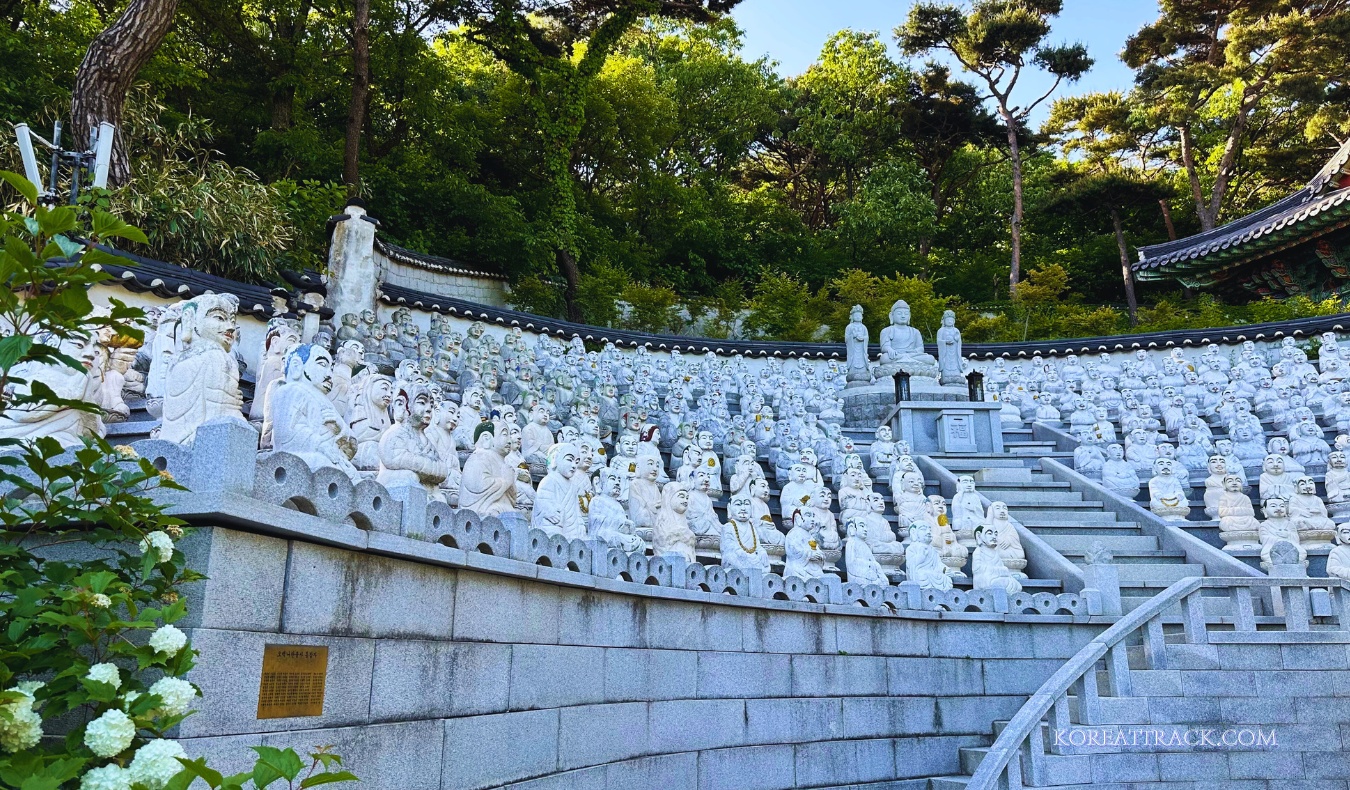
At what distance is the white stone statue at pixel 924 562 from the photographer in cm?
916

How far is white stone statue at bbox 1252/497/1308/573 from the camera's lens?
1044 centimetres

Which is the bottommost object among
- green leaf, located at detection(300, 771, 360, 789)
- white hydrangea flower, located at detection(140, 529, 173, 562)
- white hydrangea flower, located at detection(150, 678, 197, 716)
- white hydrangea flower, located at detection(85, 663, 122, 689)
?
green leaf, located at detection(300, 771, 360, 789)

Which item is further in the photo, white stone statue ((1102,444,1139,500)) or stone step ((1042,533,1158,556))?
white stone statue ((1102,444,1139,500))

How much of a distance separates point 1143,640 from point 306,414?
6.37 metres

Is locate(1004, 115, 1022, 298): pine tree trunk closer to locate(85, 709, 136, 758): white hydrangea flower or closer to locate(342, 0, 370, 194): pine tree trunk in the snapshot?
locate(342, 0, 370, 194): pine tree trunk

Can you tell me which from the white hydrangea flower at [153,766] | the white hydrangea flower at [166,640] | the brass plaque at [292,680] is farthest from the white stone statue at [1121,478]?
the white hydrangea flower at [153,766]

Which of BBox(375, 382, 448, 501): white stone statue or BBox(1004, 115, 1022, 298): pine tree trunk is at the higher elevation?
BBox(1004, 115, 1022, 298): pine tree trunk

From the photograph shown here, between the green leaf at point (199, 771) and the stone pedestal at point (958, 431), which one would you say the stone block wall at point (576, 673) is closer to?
the green leaf at point (199, 771)

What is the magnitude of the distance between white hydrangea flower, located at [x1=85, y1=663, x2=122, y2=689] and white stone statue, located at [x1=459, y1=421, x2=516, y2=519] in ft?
12.7

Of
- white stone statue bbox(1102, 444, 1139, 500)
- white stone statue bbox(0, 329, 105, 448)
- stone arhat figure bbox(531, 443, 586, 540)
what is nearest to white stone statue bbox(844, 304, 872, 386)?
white stone statue bbox(1102, 444, 1139, 500)

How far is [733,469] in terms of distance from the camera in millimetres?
12875

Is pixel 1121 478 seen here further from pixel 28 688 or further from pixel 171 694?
pixel 28 688

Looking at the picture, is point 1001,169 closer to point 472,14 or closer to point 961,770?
point 472,14

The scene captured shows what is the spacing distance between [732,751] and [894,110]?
2884 cm
